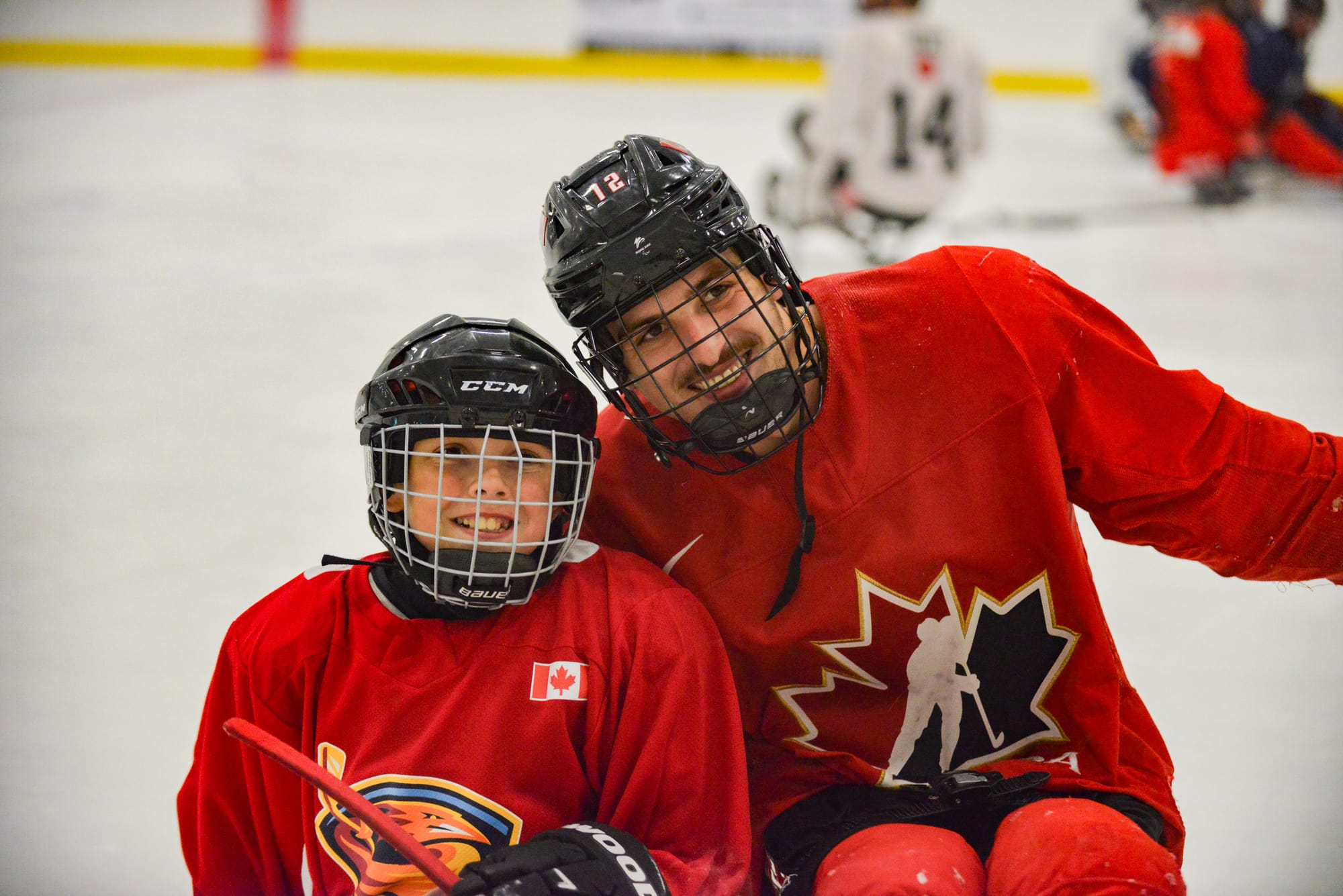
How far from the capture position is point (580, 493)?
1.26m

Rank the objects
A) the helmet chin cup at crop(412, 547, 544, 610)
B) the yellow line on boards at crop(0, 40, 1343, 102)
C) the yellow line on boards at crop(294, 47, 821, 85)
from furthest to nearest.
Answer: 1. the yellow line on boards at crop(294, 47, 821, 85)
2. the yellow line on boards at crop(0, 40, 1343, 102)
3. the helmet chin cup at crop(412, 547, 544, 610)

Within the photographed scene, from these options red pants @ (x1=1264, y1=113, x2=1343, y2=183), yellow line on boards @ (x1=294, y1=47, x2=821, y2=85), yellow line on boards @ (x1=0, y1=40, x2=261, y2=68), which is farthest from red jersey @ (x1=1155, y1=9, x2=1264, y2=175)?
yellow line on boards @ (x1=0, y1=40, x2=261, y2=68)

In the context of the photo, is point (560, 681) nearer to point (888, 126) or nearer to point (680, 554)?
point (680, 554)

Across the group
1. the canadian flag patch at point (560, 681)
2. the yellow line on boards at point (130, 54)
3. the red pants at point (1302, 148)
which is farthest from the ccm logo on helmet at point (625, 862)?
the yellow line on boards at point (130, 54)

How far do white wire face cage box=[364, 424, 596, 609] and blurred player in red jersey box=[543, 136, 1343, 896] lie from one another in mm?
109

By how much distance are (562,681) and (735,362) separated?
0.35 m

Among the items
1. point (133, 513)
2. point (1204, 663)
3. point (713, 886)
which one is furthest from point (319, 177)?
point (713, 886)

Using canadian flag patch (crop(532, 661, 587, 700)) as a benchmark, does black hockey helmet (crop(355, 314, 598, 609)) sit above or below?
above

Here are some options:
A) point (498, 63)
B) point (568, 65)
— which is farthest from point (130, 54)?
point (568, 65)

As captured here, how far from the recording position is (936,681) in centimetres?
134

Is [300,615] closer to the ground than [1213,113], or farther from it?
closer to the ground

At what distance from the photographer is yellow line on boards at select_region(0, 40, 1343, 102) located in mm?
7938

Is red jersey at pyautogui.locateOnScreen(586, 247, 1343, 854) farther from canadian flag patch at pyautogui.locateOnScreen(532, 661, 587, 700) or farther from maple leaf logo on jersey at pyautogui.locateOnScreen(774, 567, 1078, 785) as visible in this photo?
canadian flag patch at pyautogui.locateOnScreen(532, 661, 587, 700)

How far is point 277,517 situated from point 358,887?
4.83 feet
